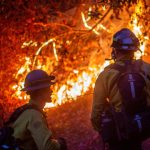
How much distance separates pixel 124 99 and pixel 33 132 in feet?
4.20

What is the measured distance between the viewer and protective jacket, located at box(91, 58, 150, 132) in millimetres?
5266

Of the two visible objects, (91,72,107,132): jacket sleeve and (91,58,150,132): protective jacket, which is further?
(91,72,107,132): jacket sleeve

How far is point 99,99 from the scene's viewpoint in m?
5.43

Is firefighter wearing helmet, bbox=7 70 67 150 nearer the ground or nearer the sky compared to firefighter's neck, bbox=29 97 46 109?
nearer the ground

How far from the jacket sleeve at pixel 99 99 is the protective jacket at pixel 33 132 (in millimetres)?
1112

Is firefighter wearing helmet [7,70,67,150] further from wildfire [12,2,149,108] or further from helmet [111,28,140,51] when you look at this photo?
wildfire [12,2,149,108]

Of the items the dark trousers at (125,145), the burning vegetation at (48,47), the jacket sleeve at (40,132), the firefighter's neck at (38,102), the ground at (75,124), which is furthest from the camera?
the burning vegetation at (48,47)

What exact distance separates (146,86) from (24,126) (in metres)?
1.64

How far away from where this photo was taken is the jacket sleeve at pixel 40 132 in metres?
4.36

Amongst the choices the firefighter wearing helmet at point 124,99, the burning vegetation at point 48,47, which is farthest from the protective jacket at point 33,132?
the burning vegetation at point 48,47

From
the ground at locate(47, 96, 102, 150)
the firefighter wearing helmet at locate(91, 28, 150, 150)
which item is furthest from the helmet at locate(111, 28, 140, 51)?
the ground at locate(47, 96, 102, 150)

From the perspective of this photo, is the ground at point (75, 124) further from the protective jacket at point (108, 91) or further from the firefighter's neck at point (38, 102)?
the firefighter's neck at point (38, 102)

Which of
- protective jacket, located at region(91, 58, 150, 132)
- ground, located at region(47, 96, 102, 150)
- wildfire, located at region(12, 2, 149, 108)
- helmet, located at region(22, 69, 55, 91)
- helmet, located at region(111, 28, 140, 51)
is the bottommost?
ground, located at region(47, 96, 102, 150)

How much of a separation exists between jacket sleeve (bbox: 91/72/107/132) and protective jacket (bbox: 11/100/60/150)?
1112mm
